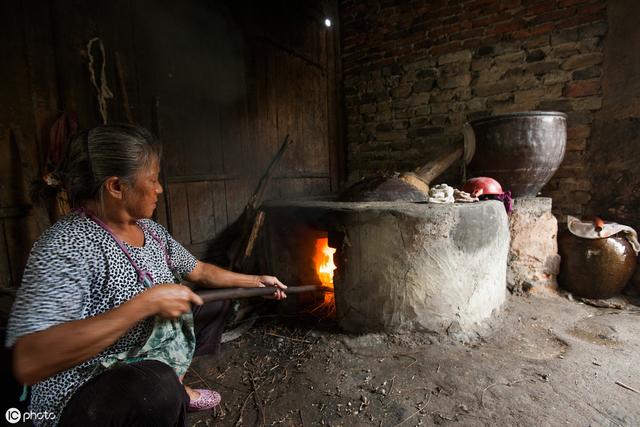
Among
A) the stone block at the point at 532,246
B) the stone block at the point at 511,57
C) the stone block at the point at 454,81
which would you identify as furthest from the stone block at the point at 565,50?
the stone block at the point at 532,246

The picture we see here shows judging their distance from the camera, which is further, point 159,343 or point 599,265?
point 599,265

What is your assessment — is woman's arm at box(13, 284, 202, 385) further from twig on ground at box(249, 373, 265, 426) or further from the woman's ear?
twig on ground at box(249, 373, 265, 426)

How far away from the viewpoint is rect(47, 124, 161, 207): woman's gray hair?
4.23 feet

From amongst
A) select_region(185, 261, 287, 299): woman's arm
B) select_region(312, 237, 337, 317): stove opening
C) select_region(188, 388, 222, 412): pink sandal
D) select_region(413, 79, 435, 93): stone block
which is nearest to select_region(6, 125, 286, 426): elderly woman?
select_region(185, 261, 287, 299): woman's arm

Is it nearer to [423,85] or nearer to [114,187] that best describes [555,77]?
[423,85]

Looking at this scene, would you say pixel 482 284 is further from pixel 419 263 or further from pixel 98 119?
pixel 98 119

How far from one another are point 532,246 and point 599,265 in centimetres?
60

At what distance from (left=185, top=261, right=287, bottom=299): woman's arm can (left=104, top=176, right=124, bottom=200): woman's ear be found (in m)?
0.69

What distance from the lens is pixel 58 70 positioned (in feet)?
7.25

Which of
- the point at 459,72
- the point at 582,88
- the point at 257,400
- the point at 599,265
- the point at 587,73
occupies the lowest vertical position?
the point at 257,400

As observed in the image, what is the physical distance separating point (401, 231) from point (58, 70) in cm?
267

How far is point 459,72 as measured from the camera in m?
4.42

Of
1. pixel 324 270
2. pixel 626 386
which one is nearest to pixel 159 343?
pixel 324 270

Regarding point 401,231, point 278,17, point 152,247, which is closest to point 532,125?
point 401,231
